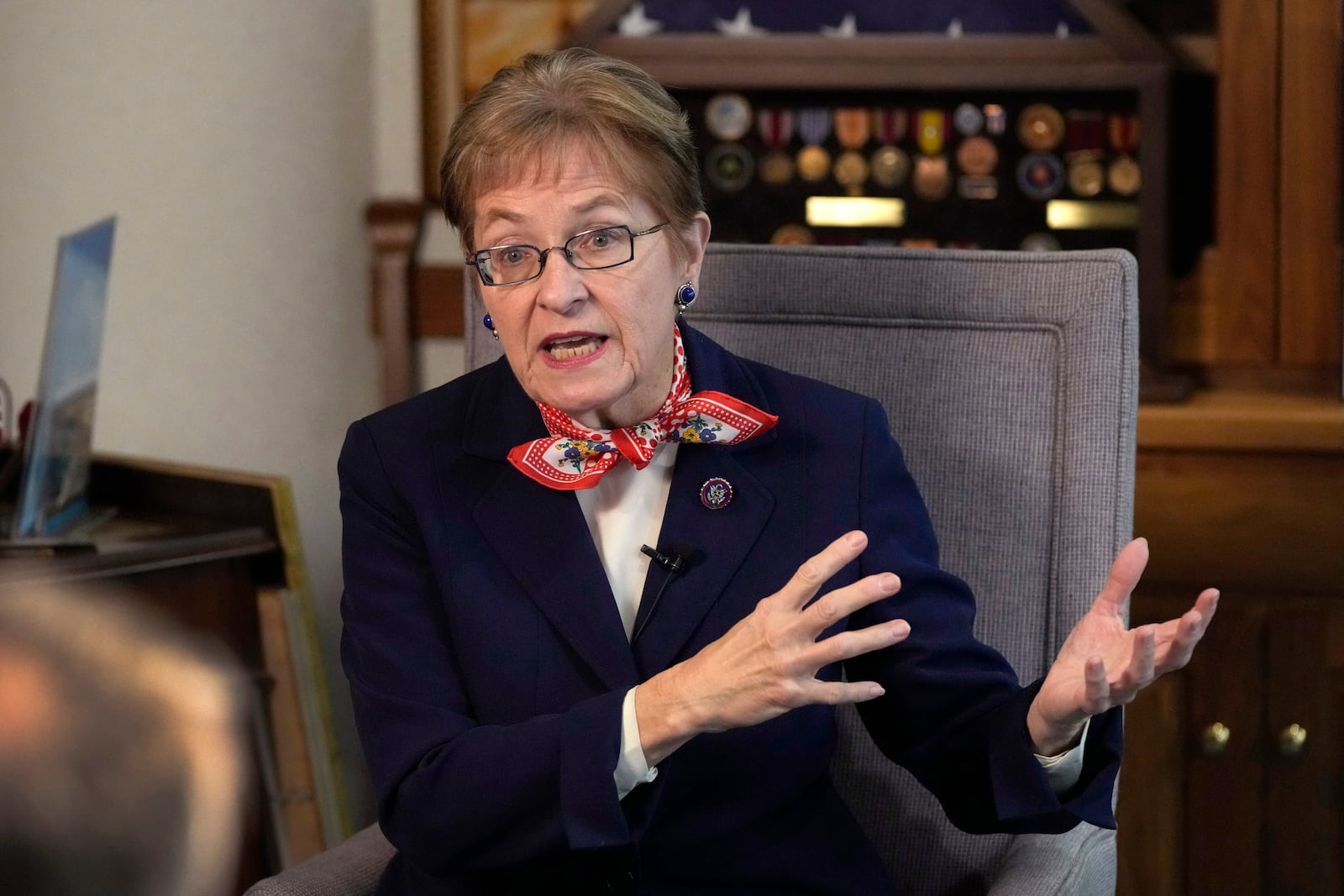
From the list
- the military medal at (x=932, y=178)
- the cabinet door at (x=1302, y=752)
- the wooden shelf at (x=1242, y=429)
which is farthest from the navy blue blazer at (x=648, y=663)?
the military medal at (x=932, y=178)

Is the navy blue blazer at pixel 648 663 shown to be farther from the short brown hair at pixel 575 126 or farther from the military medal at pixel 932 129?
the military medal at pixel 932 129

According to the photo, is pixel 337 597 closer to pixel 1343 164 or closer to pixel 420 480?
pixel 420 480

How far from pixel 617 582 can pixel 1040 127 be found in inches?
59.4

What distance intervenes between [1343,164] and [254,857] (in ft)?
6.81

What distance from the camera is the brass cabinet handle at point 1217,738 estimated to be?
2.22 meters

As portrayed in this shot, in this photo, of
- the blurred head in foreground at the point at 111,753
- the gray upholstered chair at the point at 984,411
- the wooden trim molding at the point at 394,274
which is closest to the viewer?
the gray upholstered chair at the point at 984,411

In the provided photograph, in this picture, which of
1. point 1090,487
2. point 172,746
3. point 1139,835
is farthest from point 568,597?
point 1139,835

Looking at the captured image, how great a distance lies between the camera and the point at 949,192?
260 centimetres

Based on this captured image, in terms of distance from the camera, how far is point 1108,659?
3.94ft

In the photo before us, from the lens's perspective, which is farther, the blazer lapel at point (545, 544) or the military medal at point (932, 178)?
the military medal at point (932, 178)

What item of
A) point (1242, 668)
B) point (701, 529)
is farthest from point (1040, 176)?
point (701, 529)

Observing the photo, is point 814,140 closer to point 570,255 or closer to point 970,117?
point 970,117

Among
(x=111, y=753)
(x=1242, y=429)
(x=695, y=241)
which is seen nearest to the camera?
(x=695, y=241)

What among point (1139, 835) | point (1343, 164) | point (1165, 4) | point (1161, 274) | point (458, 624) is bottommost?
point (1139, 835)
